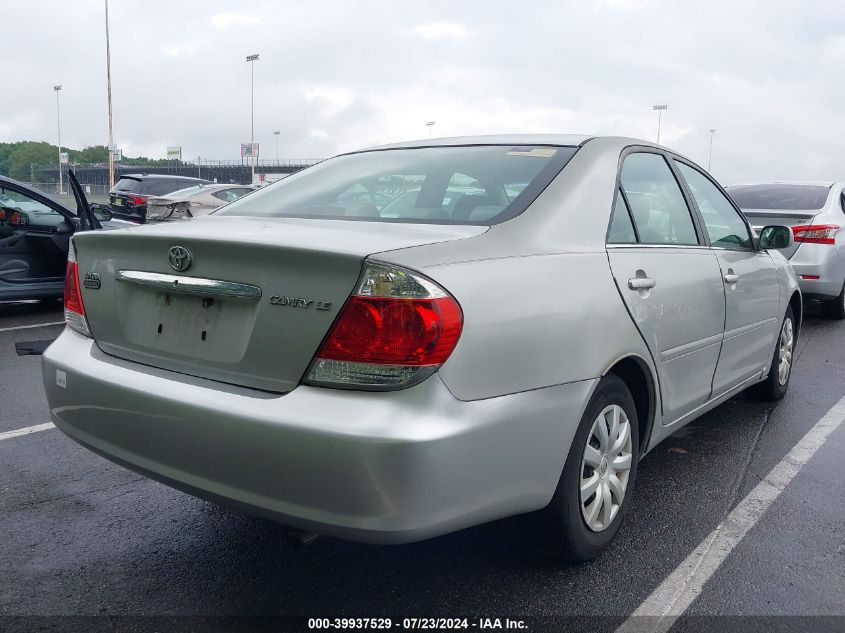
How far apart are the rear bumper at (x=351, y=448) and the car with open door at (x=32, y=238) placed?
5849 millimetres

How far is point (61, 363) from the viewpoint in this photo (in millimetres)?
2775

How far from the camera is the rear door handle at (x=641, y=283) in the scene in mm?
2908

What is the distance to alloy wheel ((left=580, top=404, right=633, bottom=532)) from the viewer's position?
2760 millimetres

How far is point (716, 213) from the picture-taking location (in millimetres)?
4160

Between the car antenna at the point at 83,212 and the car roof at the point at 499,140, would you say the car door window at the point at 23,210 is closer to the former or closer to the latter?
the car antenna at the point at 83,212

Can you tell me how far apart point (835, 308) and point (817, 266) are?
1029 mm

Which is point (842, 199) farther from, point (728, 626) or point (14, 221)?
point (14, 221)

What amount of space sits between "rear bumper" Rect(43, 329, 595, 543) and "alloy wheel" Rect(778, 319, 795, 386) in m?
2.94

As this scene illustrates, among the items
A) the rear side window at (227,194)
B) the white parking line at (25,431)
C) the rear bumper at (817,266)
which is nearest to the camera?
the white parking line at (25,431)

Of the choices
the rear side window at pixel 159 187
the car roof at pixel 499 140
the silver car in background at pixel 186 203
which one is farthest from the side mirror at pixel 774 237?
the rear side window at pixel 159 187

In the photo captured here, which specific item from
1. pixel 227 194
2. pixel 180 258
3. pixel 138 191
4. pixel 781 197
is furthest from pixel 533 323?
pixel 138 191

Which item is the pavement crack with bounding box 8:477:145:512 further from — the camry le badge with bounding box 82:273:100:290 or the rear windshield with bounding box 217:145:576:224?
the rear windshield with bounding box 217:145:576:224

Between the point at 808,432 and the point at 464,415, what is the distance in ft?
10.6

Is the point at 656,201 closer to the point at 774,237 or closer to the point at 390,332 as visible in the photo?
the point at 774,237
